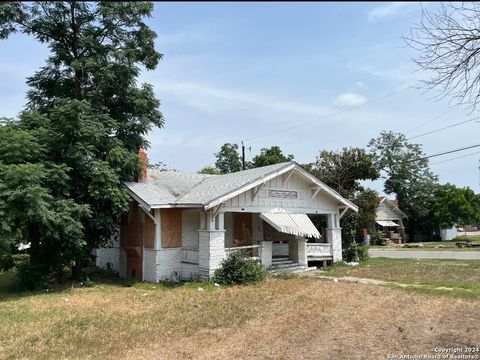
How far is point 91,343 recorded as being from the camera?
9.38 meters

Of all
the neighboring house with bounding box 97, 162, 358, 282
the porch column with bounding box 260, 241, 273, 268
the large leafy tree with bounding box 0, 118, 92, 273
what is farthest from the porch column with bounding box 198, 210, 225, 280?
the large leafy tree with bounding box 0, 118, 92, 273

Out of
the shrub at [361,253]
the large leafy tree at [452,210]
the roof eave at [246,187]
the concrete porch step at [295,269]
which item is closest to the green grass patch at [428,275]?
the shrub at [361,253]

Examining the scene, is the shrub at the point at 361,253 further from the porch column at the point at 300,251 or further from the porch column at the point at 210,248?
the porch column at the point at 210,248

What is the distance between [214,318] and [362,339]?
3.90m

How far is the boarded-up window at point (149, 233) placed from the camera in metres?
18.7

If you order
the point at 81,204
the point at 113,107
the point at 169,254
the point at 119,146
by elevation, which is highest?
the point at 113,107

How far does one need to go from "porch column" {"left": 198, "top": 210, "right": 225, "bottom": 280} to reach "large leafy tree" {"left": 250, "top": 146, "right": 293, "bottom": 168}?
22254mm

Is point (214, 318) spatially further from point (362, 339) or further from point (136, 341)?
point (362, 339)

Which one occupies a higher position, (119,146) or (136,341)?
(119,146)

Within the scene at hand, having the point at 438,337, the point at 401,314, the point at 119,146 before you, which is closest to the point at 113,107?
the point at 119,146

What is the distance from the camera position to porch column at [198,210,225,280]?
1722 cm

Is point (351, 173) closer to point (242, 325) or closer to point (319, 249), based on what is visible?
point (319, 249)

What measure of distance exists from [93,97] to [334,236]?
13327mm

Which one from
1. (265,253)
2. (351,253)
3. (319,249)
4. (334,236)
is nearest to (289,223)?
(265,253)
